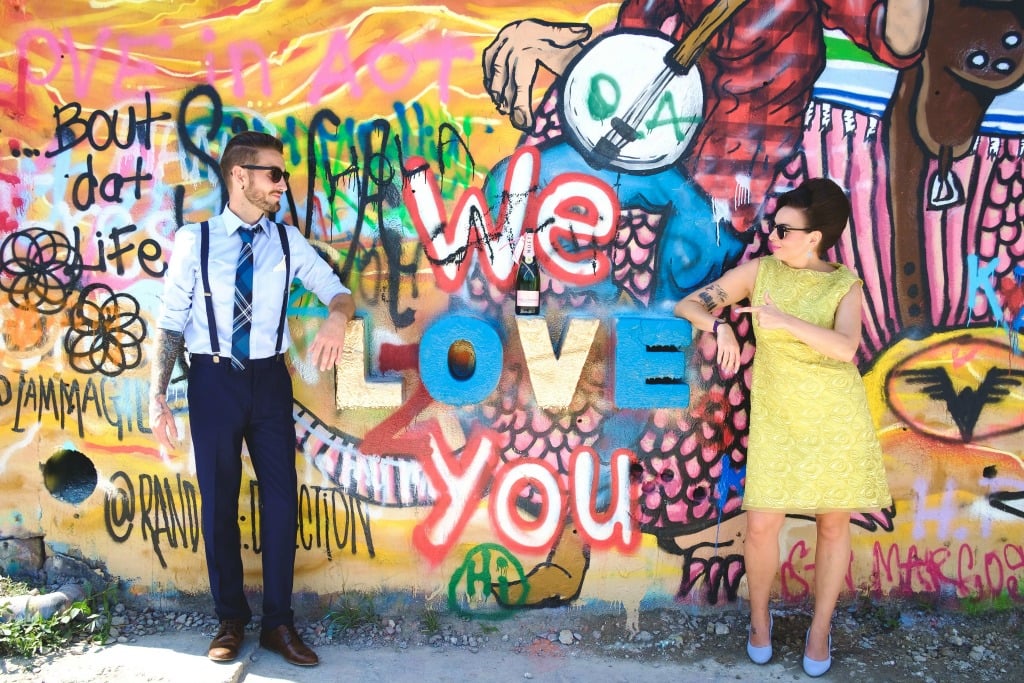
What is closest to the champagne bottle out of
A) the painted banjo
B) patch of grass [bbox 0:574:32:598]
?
the painted banjo

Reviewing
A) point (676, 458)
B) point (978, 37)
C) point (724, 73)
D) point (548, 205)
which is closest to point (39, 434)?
point (548, 205)

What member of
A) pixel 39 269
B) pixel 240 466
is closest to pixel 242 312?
pixel 240 466

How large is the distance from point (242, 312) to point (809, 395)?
99.4 inches

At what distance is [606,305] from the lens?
13.8 ft

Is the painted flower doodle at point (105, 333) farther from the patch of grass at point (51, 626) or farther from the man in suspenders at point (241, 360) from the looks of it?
the patch of grass at point (51, 626)

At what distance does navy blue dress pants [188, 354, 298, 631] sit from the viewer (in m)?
3.66

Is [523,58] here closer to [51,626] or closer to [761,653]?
[761,653]

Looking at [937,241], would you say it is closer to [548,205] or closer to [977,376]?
[977,376]

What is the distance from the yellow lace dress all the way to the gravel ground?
2.85ft

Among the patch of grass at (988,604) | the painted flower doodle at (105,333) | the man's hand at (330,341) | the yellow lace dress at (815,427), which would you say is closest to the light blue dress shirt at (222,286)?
the man's hand at (330,341)

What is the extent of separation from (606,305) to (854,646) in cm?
211

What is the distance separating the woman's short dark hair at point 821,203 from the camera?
3.65m

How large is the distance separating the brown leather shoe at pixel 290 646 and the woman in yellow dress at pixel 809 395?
210 cm

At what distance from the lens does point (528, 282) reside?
416cm
